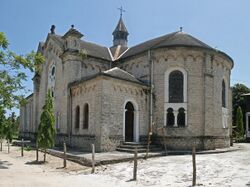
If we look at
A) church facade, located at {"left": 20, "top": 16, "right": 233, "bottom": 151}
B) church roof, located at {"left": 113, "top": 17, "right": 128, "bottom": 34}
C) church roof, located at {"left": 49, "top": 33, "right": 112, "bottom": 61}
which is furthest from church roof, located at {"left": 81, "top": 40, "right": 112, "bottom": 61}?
church roof, located at {"left": 113, "top": 17, "right": 128, "bottom": 34}

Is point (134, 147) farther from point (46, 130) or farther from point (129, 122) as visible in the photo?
point (46, 130)

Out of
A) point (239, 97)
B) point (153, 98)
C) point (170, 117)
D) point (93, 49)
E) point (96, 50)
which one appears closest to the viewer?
point (170, 117)

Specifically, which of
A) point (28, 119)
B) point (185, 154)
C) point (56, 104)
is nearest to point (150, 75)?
point (185, 154)

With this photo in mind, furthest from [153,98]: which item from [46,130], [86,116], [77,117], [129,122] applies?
[46,130]

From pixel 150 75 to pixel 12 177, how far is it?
44.4ft

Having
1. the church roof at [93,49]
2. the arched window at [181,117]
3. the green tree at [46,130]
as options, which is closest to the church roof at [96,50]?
the church roof at [93,49]

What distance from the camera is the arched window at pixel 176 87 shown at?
2189 centimetres

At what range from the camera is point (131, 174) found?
500 inches

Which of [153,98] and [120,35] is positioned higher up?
[120,35]

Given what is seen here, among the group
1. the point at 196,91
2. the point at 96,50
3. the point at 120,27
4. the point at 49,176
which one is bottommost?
the point at 49,176

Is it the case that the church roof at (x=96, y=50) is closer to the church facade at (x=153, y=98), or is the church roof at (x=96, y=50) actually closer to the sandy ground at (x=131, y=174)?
the church facade at (x=153, y=98)

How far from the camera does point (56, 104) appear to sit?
2648 centimetres

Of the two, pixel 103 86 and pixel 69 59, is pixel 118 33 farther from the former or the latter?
pixel 103 86

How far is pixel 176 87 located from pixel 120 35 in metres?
15.1
